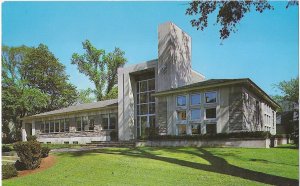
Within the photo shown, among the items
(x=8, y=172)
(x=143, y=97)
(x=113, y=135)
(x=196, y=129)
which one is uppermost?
(x=143, y=97)

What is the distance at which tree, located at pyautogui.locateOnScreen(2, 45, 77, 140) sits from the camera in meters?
12.4

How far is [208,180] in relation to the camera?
8.47 m

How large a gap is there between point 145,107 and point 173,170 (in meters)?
13.5

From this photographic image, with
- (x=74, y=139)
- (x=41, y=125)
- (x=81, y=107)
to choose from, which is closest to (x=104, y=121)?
(x=81, y=107)

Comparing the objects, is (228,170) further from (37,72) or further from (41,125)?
(41,125)

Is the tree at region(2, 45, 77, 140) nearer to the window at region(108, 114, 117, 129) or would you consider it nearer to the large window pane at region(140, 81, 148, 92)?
the large window pane at region(140, 81, 148, 92)

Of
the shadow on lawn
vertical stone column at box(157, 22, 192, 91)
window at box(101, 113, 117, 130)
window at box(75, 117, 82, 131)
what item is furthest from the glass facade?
the shadow on lawn

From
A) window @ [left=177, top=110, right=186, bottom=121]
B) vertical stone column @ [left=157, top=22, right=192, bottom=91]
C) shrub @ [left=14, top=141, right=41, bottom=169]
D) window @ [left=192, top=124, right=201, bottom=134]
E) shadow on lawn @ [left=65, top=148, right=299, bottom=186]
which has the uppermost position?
vertical stone column @ [left=157, top=22, right=192, bottom=91]

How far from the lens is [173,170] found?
31.9ft

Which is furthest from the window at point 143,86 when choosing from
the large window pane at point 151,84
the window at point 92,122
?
the window at point 92,122

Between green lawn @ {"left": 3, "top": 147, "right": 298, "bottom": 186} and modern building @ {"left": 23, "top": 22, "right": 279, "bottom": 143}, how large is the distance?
4806 mm

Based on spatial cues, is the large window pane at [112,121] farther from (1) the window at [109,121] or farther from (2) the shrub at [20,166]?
(2) the shrub at [20,166]

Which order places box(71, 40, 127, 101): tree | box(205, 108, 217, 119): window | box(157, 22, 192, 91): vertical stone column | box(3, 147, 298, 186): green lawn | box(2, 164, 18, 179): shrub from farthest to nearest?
1. box(157, 22, 192, 91): vertical stone column
2. box(205, 108, 217, 119): window
3. box(71, 40, 127, 101): tree
4. box(2, 164, 18, 179): shrub
5. box(3, 147, 298, 186): green lawn

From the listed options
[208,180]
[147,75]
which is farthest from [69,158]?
[147,75]
